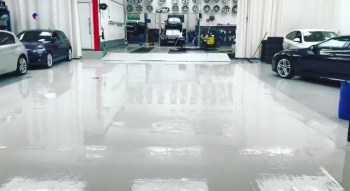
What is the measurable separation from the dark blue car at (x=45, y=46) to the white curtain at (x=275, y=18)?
258 inches

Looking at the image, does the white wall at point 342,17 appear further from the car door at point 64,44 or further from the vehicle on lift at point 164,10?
the vehicle on lift at point 164,10

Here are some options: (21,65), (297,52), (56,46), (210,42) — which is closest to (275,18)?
(297,52)

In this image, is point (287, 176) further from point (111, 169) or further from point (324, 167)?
point (111, 169)

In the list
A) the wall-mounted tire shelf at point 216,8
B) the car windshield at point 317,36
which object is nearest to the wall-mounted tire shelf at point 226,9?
the wall-mounted tire shelf at point 216,8

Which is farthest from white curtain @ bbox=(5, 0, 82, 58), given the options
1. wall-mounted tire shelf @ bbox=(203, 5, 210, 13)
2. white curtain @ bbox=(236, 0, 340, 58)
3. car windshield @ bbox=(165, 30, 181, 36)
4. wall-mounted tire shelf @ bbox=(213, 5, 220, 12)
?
wall-mounted tire shelf @ bbox=(213, 5, 220, 12)

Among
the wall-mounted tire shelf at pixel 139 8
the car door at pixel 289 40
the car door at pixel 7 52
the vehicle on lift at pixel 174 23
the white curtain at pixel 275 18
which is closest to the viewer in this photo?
the car door at pixel 7 52

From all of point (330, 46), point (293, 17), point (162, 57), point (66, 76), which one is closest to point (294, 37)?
point (293, 17)

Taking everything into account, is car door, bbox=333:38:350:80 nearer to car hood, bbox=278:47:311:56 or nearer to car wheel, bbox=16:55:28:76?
car hood, bbox=278:47:311:56

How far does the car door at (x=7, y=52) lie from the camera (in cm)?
711

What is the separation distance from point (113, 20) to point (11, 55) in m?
10.1

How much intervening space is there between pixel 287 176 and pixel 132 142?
1661 millimetres

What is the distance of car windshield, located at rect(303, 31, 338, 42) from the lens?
1016 cm

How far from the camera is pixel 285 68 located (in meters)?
7.96

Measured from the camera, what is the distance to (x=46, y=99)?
5.61 meters
